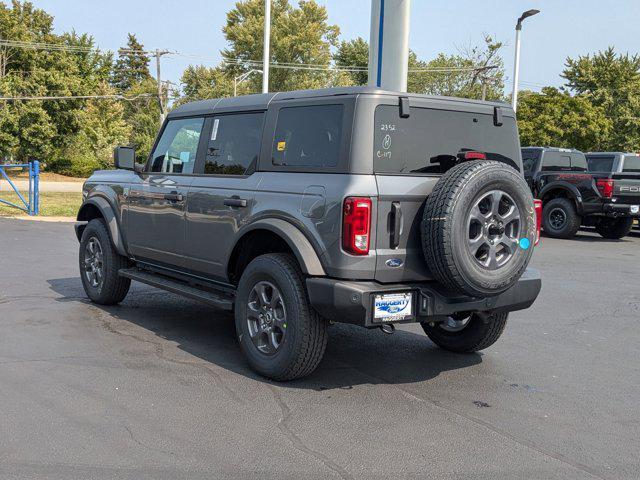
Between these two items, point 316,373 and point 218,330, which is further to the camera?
point 218,330

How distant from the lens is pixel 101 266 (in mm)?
7215

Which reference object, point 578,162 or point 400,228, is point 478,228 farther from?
point 578,162

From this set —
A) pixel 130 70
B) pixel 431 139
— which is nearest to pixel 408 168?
pixel 431 139

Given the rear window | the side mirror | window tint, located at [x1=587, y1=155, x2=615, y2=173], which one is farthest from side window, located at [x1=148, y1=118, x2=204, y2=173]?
window tint, located at [x1=587, y1=155, x2=615, y2=173]

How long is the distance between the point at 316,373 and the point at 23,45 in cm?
4493

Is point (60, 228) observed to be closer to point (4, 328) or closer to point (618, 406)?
point (4, 328)

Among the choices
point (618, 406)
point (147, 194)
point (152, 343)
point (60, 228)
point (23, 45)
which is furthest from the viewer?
point (23, 45)

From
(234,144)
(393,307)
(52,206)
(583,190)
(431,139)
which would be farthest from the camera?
(52,206)

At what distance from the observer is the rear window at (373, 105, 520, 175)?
4633 millimetres

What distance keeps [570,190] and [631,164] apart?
1.69m

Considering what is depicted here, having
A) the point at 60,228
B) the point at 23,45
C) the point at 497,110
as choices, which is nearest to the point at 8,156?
the point at 23,45

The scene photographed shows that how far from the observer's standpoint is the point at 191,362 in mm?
5355

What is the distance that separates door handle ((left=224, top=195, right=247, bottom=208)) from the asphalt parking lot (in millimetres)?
1203

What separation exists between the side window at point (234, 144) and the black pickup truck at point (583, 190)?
39.7 feet
